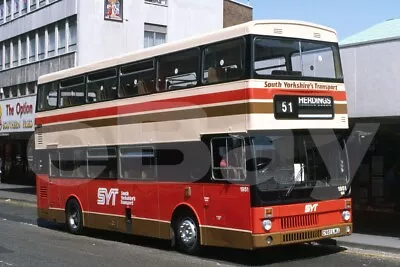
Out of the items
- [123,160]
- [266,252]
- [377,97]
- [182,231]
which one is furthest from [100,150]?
[377,97]

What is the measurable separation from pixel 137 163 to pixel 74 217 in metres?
3.61

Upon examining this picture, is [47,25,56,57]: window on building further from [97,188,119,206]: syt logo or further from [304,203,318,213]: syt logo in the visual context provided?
[304,203,318,213]: syt logo

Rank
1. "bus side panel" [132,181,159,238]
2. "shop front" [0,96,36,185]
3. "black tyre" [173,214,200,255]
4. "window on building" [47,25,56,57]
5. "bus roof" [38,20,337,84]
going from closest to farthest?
"bus roof" [38,20,337,84] < "black tyre" [173,214,200,255] < "bus side panel" [132,181,159,238] < "shop front" [0,96,36,185] < "window on building" [47,25,56,57]

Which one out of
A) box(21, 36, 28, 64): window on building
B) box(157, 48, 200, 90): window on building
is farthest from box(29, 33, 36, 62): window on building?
box(157, 48, 200, 90): window on building

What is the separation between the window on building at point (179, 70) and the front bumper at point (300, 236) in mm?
3308

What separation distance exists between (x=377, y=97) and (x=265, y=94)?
4.13 m

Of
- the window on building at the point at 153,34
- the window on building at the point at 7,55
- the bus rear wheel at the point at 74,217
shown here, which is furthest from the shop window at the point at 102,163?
the window on building at the point at 7,55

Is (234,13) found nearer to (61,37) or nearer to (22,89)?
(61,37)

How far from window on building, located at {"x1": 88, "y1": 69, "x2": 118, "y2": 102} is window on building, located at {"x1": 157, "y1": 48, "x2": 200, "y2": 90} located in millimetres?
1816

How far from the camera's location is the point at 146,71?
12.9 meters

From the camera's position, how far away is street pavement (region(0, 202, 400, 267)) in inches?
424

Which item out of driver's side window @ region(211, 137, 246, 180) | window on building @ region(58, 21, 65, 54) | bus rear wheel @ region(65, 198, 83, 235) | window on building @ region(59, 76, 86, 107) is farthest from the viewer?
window on building @ region(58, 21, 65, 54)

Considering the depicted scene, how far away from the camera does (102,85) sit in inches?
566

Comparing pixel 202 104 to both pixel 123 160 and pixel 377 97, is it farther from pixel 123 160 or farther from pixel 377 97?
pixel 377 97
